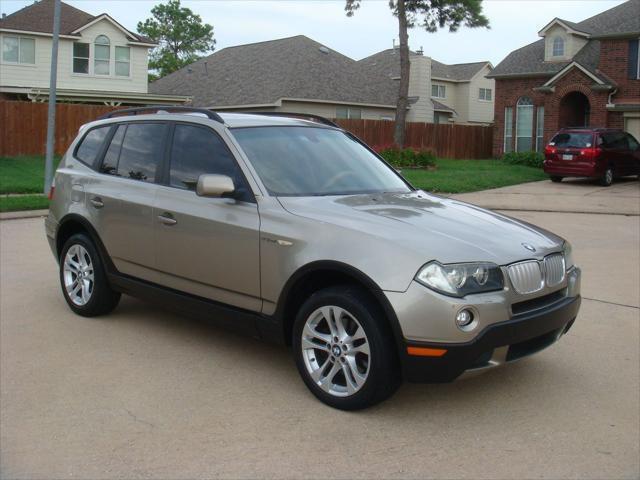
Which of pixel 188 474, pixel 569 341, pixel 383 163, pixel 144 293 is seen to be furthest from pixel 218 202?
pixel 569 341

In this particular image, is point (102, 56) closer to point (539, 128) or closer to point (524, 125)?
point (524, 125)

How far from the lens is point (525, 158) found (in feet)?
108

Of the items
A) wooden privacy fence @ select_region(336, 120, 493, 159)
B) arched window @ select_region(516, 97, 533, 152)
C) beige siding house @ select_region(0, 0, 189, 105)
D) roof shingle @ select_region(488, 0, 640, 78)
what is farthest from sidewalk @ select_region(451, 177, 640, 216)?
beige siding house @ select_region(0, 0, 189, 105)

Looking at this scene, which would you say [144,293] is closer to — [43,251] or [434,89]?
[43,251]

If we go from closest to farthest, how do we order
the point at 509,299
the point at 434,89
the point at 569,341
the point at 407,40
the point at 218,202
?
the point at 509,299
the point at 218,202
the point at 569,341
the point at 407,40
the point at 434,89

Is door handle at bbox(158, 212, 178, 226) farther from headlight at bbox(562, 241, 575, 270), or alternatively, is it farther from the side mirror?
headlight at bbox(562, 241, 575, 270)

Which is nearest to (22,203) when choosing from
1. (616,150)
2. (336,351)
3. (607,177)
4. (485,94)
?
(336,351)

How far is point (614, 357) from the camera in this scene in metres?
5.70

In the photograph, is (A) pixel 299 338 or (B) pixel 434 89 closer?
(A) pixel 299 338

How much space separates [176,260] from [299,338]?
135cm

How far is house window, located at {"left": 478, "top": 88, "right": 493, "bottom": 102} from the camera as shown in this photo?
5725 cm

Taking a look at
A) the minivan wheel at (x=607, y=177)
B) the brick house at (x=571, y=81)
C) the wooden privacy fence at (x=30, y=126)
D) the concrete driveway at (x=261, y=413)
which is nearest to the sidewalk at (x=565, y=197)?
the minivan wheel at (x=607, y=177)

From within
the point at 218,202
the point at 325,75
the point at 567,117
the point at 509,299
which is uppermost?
the point at 325,75

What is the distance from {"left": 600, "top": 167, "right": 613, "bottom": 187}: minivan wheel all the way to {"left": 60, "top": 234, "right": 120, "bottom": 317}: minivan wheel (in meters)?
20.4
